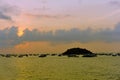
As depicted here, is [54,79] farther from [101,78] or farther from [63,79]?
[101,78]

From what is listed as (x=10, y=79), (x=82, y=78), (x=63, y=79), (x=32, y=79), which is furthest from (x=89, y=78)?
(x=10, y=79)

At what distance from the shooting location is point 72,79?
75312 mm

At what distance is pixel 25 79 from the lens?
77.9 metres

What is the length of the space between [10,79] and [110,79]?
25.0m

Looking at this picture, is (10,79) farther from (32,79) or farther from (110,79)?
(110,79)

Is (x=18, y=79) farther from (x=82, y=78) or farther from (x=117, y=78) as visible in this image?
(x=117, y=78)

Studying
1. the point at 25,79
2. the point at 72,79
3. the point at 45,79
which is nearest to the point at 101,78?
the point at 72,79

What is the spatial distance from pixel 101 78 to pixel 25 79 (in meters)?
19.4

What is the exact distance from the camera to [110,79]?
74.8 metres

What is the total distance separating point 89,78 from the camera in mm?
77125

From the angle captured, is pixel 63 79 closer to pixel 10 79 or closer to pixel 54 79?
pixel 54 79

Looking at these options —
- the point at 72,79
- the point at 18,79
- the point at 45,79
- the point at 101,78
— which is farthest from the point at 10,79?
the point at 101,78

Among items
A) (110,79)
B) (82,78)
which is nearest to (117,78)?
(110,79)

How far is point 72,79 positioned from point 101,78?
25.3ft
